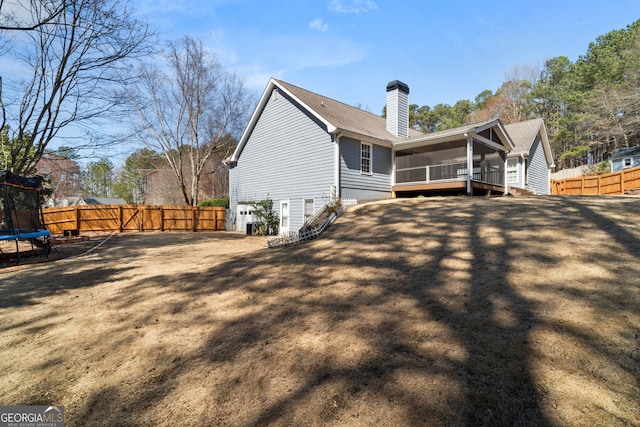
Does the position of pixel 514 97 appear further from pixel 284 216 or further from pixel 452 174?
pixel 284 216

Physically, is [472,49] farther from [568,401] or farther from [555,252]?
[568,401]

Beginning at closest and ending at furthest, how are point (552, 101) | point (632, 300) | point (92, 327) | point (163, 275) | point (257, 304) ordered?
point (632, 300) < point (92, 327) < point (257, 304) < point (163, 275) < point (552, 101)

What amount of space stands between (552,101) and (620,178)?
26.1m

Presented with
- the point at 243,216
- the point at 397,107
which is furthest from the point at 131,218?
the point at 397,107

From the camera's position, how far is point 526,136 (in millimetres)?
19516

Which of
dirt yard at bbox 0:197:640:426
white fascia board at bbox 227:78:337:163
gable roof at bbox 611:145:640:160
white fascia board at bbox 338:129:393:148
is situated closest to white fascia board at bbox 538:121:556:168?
gable roof at bbox 611:145:640:160

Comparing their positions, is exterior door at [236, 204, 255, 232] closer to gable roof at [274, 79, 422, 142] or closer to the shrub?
the shrub

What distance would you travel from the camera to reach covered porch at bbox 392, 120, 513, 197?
553 inches

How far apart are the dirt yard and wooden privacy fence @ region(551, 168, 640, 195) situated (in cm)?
1294

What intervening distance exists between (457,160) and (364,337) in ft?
65.6

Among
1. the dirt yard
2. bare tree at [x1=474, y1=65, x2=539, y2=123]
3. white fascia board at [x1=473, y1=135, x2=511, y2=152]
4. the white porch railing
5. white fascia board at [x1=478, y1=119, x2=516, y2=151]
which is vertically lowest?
the dirt yard

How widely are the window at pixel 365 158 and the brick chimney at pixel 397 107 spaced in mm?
4084

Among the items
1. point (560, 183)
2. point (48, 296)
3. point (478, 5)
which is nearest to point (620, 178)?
point (560, 183)

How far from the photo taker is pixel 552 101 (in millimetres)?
36312
